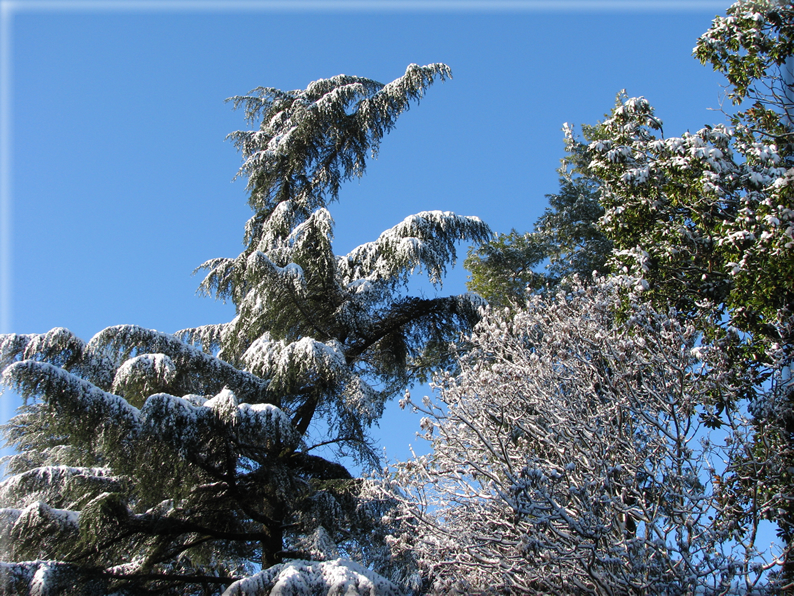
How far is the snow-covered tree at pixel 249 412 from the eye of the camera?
7.46 metres

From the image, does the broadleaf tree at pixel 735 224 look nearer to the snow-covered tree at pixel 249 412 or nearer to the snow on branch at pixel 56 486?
the snow-covered tree at pixel 249 412

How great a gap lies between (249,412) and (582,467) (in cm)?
423

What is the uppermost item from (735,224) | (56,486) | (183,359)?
(735,224)

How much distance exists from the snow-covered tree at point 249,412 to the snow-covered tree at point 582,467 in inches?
47.3

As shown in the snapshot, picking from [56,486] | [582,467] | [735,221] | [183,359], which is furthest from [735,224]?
[56,486]

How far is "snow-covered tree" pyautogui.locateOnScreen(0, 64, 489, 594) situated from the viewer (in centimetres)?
746

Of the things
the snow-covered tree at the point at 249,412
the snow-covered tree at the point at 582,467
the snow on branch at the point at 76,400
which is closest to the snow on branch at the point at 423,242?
the snow-covered tree at the point at 249,412

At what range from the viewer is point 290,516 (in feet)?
31.8

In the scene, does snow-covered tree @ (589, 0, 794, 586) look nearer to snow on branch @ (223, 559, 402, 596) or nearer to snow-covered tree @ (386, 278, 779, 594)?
snow-covered tree @ (386, 278, 779, 594)

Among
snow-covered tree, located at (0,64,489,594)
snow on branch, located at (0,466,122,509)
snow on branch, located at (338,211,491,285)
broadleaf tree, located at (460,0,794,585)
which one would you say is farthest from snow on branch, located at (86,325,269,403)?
broadleaf tree, located at (460,0,794,585)

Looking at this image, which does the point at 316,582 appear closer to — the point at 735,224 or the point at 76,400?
the point at 76,400

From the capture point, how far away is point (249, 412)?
7961 mm

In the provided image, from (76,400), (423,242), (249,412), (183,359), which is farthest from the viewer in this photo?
(423,242)

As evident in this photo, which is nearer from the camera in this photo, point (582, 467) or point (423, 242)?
point (582, 467)
